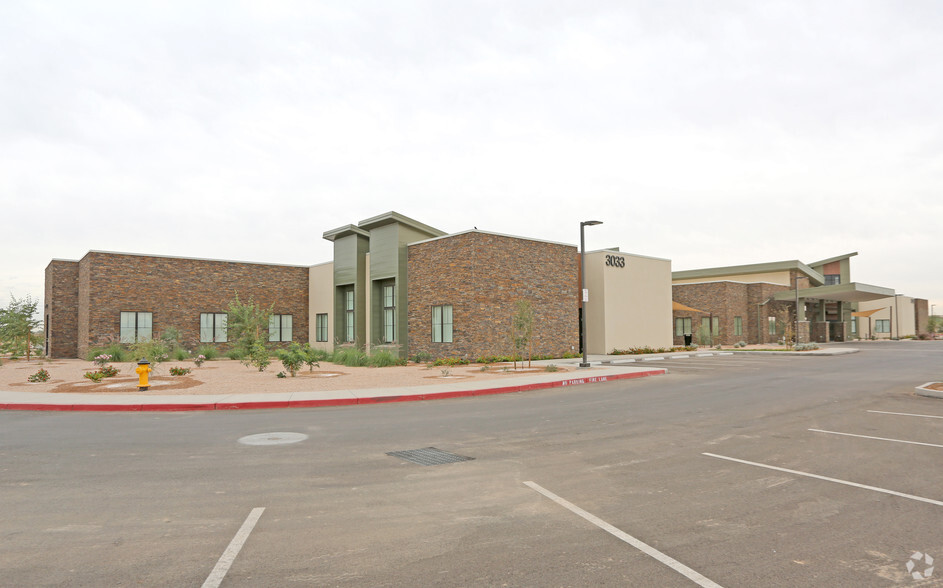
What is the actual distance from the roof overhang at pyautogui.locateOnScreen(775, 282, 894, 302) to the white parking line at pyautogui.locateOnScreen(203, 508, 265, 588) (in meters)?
57.1

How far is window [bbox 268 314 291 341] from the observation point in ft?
124

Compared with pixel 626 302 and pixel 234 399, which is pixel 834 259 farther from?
pixel 234 399

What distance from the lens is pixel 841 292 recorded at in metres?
53.6

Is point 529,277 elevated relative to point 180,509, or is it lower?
elevated

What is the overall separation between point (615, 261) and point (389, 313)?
1299 centimetres

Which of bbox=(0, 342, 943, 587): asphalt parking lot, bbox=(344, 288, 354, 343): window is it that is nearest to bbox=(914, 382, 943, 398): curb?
bbox=(0, 342, 943, 587): asphalt parking lot

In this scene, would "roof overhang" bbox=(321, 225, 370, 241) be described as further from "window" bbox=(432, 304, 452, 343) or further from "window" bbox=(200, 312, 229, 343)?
"window" bbox=(200, 312, 229, 343)

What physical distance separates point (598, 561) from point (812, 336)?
6678 centimetres

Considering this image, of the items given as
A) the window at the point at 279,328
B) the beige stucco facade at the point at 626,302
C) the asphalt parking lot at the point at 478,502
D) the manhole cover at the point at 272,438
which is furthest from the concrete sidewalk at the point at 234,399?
the window at the point at 279,328

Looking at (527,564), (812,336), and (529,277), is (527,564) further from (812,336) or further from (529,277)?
(812,336)

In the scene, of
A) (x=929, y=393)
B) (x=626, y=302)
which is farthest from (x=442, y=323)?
(x=929, y=393)

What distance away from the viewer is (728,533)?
15.2 ft

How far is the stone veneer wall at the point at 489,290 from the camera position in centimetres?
2588

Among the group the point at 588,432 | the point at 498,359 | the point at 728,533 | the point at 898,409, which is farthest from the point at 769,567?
the point at 498,359
